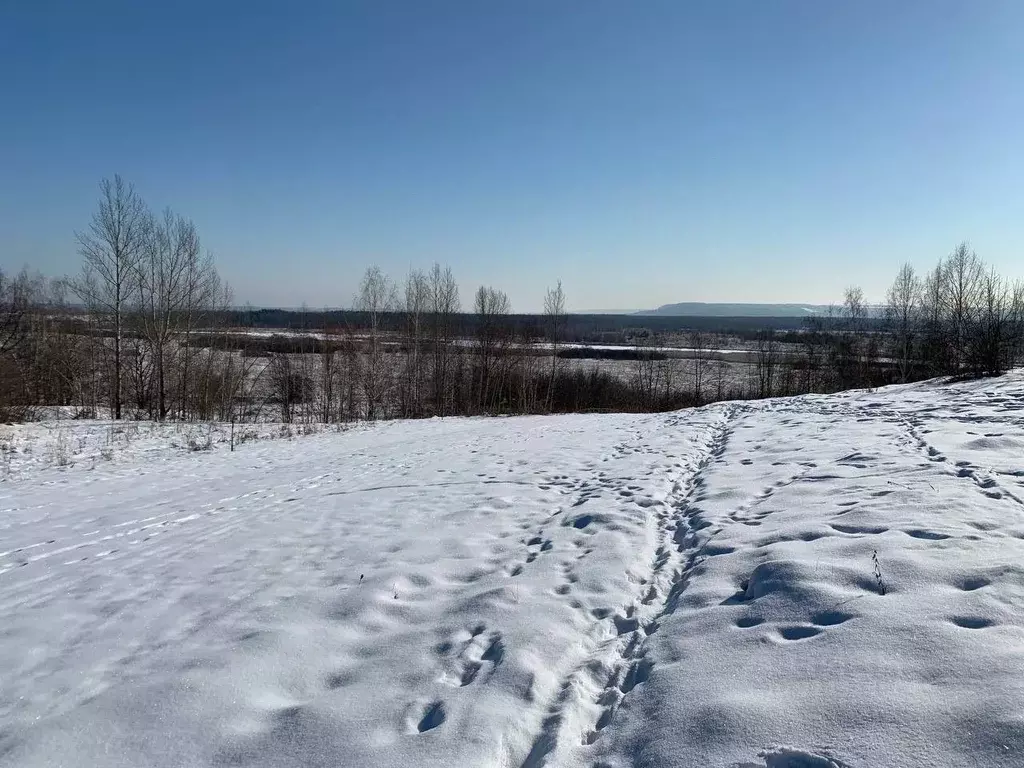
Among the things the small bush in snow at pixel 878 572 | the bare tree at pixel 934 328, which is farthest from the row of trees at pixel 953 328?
the small bush in snow at pixel 878 572

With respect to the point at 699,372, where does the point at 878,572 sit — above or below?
above

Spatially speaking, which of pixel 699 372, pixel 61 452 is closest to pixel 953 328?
pixel 699 372

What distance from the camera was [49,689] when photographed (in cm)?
374

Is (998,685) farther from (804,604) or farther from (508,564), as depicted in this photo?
(508,564)

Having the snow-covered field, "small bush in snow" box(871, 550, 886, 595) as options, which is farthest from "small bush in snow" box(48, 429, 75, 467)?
"small bush in snow" box(871, 550, 886, 595)

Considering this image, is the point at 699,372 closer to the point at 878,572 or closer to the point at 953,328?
the point at 953,328

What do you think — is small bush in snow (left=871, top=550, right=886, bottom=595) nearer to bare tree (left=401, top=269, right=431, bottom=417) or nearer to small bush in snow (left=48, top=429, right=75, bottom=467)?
small bush in snow (left=48, top=429, right=75, bottom=467)

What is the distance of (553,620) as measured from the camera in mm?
4023

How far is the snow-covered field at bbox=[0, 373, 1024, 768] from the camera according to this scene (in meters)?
2.65

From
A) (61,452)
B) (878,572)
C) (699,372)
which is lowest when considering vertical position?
(61,452)

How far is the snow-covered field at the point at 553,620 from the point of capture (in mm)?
2652

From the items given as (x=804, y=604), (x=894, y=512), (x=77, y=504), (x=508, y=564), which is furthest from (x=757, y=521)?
(x=77, y=504)

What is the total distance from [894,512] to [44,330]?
44.2 metres

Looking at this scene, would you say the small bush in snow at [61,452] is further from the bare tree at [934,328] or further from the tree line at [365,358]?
the bare tree at [934,328]
